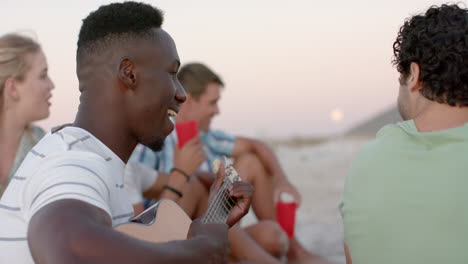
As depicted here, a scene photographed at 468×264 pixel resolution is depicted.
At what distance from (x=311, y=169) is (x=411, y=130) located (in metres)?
10.4

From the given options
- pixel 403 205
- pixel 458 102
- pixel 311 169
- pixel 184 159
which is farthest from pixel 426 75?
pixel 311 169

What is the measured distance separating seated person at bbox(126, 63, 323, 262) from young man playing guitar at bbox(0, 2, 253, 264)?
195 cm

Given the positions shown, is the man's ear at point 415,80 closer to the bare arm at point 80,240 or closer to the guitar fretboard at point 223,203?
the guitar fretboard at point 223,203

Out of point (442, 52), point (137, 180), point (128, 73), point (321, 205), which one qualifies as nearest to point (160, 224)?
point (128, 73)

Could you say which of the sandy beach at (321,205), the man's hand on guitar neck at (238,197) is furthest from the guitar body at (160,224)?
the sandy beach at (321,205)

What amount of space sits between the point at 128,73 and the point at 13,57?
5.64ft

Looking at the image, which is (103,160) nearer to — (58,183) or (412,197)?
(58,183)

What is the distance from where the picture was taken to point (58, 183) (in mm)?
1065

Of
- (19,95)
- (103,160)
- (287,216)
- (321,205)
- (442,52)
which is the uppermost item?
(442,52)

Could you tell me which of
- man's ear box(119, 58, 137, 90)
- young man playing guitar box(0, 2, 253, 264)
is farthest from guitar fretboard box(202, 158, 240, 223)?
man's ear box(119, 58, 137, 90)

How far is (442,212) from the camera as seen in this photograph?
1453 mm

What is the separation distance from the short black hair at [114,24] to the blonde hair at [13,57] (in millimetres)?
1485

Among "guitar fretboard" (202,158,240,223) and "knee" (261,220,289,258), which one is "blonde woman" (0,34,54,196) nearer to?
"guitar fretboard" (202,158,240,223)

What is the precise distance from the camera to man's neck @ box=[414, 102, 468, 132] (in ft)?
5.12
